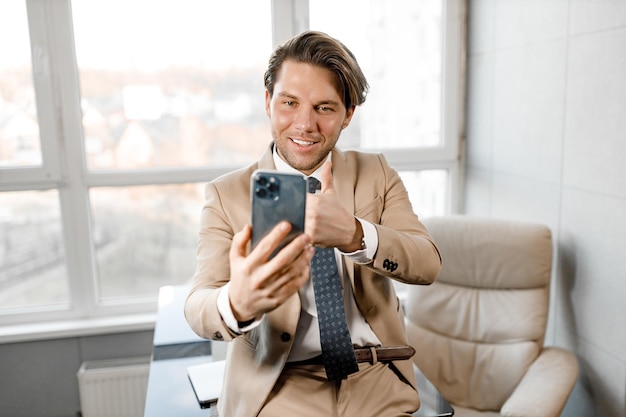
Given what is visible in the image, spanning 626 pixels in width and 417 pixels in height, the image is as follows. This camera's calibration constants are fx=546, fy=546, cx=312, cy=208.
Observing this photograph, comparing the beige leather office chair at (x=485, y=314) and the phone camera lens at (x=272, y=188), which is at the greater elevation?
the phone camera lens at (x=272, y=188)

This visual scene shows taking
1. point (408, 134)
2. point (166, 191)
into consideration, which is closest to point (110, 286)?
point (166, 191)

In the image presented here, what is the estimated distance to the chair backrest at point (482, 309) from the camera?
2014 mm

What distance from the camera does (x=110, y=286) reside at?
2.75 m

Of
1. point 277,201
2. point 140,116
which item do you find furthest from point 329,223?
point 140,116

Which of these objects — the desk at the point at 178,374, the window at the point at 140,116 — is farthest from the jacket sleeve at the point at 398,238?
the window at the point at 140,116

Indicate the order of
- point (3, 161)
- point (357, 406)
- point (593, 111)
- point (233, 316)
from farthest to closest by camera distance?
point (3, 161) < point (593, 111) < point (357, 406) < point (233, 316)

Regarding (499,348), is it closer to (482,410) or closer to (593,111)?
(482,410)

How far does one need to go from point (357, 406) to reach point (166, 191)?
176 cm

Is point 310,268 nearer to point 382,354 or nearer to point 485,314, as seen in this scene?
point 382,354

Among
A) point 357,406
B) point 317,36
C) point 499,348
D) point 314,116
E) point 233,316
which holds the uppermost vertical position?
point 317,36

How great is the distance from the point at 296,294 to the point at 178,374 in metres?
0.62

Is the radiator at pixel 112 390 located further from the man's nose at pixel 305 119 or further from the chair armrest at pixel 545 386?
the man's nose at pixel 305 119

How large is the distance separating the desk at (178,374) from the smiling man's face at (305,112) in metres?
0.70

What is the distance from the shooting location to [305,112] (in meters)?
1.22
